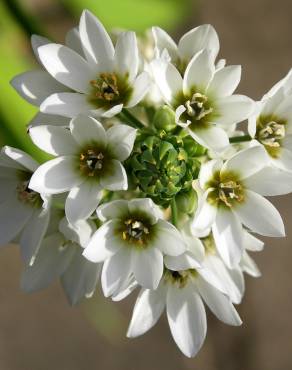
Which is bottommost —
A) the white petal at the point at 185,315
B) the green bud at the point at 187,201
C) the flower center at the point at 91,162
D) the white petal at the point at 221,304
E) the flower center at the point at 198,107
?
the white petal at the point at 185,315

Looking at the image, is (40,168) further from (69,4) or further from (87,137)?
(69,4)

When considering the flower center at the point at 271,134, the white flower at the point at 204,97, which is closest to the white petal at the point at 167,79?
the white flower at the point at 204,97

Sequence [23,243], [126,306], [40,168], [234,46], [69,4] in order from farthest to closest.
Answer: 1. [234,46]
2. [126,306]
3. [69,4]
4. [23,243]
5. [40,168]

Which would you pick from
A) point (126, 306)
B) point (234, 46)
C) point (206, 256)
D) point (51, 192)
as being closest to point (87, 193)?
point (51, 192)

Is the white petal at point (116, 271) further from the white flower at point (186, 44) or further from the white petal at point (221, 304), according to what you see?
the white flower at point (186, 44)

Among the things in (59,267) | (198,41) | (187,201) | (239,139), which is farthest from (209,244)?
(198,41)

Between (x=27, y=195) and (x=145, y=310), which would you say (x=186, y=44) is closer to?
(x=27, y=195)
